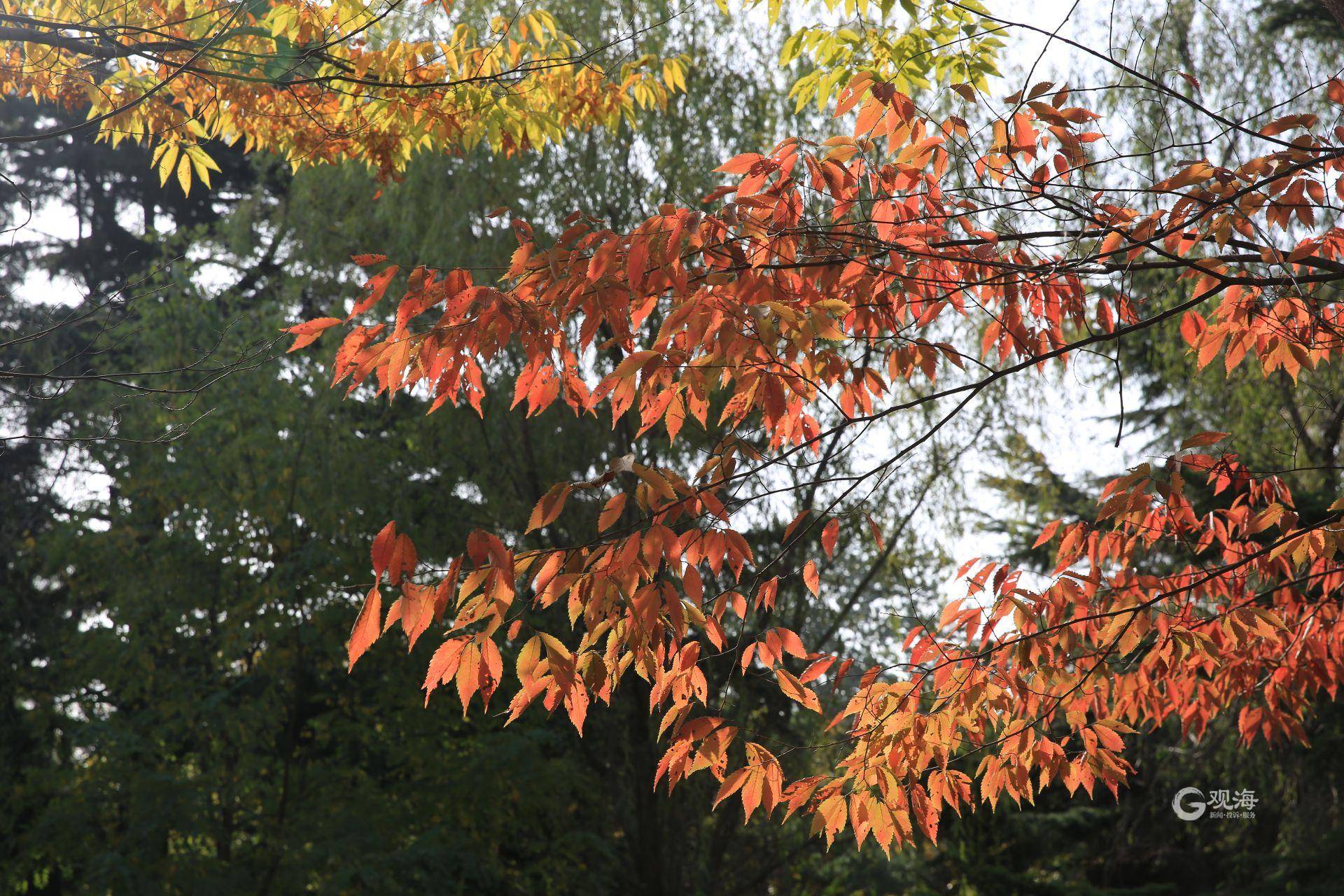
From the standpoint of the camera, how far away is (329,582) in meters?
6.04

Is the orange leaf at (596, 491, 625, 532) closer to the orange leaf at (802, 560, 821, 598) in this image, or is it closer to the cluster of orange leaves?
the cluster of orange leaves

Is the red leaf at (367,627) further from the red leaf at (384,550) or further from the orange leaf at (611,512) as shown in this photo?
the orange leaf at (611,512)

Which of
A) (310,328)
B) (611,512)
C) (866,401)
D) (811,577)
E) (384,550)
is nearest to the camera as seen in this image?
(384,550)

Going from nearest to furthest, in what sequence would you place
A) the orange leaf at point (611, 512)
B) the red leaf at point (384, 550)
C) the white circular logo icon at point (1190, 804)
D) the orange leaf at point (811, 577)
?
the red leaf at point (384, 550) < the orange leaf at point (611, 512) < the orange leaf at point (811, 577) < the white circular logo icon at point (1190, 804)

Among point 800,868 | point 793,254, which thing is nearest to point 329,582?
point 800,868

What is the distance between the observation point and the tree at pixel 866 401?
1.61 metres

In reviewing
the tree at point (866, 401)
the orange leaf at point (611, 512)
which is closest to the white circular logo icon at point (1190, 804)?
the tree at point (866, 401)

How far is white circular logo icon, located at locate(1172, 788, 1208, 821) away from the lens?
269 inches

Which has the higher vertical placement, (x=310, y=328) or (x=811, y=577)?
Result: (x=310, y=328)

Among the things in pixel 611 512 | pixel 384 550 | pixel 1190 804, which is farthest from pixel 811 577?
pixel 1190 804

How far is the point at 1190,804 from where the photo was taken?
710 centimetres

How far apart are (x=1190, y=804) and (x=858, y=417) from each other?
6.33 metres

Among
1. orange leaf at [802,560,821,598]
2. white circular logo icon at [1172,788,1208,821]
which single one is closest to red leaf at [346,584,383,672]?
orange leaf at [802,560,821,598]

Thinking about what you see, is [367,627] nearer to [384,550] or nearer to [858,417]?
[384,550]
